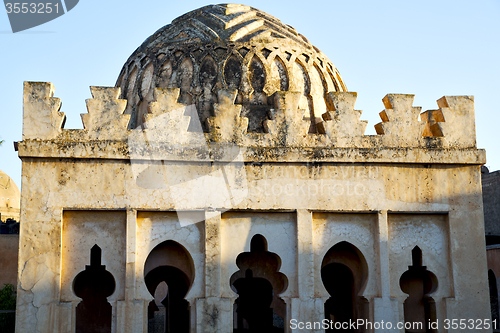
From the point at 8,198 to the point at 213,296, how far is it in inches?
636

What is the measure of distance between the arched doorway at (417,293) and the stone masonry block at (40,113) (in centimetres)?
617

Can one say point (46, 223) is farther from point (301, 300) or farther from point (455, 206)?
point (455, 206)

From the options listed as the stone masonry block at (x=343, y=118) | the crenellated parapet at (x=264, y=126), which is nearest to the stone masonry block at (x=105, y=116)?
the crenellated parapet at (x=264, y=126)

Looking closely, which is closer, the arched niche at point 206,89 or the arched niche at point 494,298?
the arched niche at point 206,89

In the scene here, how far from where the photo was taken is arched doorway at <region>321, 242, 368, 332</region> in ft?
30.2

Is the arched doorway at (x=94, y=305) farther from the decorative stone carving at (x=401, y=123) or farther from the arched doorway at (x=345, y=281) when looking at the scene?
the decorative stone carving at (x=401, y=123)

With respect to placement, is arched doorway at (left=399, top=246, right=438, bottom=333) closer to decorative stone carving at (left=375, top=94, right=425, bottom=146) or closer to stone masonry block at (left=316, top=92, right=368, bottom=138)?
decorative stone carving at (left=375, top=94, right=425, bottom=146)

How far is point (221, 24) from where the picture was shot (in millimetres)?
10773

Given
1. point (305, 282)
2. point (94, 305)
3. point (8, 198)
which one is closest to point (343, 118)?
point (305, 282)

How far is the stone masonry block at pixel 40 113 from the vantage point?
860cm

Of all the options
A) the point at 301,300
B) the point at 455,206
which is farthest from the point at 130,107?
the point at 455,206

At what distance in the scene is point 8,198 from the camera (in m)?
21.9

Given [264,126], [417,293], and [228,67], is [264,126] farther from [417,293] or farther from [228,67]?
[417,293]

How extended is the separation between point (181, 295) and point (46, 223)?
4920 mm
